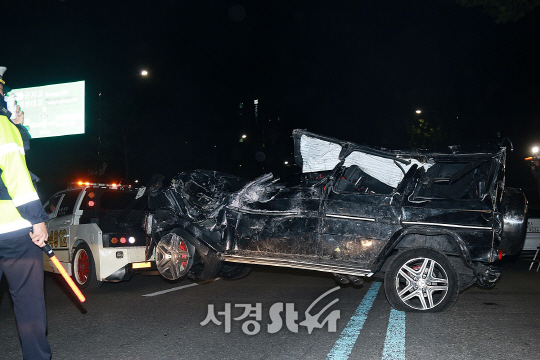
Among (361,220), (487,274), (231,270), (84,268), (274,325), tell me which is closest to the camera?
(274,325)

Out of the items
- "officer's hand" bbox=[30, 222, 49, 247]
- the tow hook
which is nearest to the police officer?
"officer's hand" bbox=[30, 222, 49, 247]

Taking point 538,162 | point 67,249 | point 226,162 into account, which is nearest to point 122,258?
point 67,249

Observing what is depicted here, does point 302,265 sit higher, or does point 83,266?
point 302,265

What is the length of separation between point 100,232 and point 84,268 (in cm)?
93

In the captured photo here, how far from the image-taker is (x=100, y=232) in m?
7.02

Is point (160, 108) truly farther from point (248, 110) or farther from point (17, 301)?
point (248, 110)

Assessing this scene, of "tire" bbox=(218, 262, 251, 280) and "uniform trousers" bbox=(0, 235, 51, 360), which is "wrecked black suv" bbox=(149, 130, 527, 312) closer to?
"tire" bbox=(218, 262, 251, 280)

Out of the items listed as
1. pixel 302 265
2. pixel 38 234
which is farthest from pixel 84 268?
pixel 38 234

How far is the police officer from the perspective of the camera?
10.0 ft

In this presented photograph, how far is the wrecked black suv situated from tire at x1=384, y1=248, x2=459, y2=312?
1 centimetres

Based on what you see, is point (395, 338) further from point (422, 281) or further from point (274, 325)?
point (274, 325)

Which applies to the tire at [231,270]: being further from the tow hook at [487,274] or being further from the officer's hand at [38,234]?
the officer's hand at [38,234]

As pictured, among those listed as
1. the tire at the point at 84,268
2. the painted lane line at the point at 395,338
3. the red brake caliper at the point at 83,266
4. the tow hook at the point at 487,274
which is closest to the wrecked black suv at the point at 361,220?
the tow hook at the point at 487,274

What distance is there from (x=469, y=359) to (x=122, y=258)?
5293 millimetres
